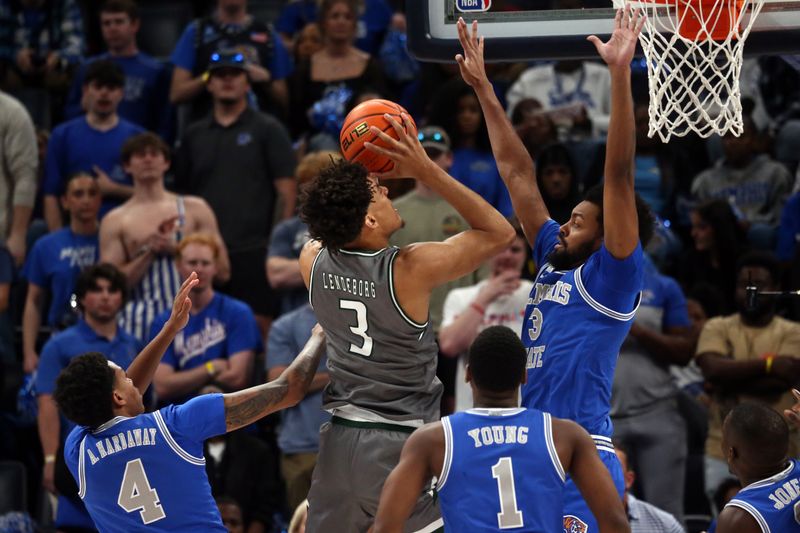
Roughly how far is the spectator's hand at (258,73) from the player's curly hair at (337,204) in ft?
17.0

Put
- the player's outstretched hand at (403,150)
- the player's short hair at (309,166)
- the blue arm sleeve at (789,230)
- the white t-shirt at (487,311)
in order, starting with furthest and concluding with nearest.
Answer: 1. the blue arm sleeve at (789,230)
2. the player's short hair at (309,166)
3. the white t-shirt at (487,311)
4. the player's outstretched hand at (403,150)

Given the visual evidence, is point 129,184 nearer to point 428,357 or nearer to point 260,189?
point 260,189

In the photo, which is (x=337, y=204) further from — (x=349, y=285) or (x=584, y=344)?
(x=584, y=344)

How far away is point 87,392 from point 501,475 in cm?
173

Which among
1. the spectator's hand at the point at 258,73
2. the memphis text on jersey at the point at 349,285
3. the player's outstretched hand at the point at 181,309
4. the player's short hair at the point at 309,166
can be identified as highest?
the spectator's hand at the point at 258,73

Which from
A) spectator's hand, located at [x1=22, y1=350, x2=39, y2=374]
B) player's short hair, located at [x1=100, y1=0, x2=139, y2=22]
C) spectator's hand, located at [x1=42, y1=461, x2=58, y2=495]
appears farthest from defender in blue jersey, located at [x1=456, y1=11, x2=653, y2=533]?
player's short hair, located at [x1=100, y1=0, x2=139, y2=22]

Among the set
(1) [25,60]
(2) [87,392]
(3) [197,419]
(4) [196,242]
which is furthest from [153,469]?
(1) [25,60]

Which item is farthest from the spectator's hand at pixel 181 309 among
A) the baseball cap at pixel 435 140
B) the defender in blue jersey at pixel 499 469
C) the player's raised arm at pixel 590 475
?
the baseball cap at pixel 435 140

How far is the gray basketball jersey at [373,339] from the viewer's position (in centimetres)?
506

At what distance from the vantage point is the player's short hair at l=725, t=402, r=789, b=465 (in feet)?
17.2

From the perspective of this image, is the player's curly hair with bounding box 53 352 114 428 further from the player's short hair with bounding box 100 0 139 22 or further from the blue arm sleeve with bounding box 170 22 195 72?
the player's short hair with bounding box 100 0 139 22

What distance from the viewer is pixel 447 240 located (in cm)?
518

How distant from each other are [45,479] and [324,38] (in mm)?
4268

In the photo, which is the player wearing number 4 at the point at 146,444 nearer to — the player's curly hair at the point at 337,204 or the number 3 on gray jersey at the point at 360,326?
the number 3 on gray jersey at the point at 360,326
